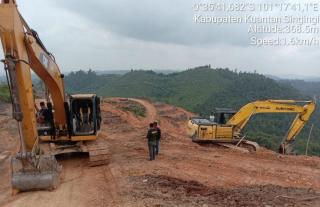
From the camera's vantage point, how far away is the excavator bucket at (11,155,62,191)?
995 cm

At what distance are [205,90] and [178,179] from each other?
67406 millimetres

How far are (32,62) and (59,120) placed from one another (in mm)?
3056

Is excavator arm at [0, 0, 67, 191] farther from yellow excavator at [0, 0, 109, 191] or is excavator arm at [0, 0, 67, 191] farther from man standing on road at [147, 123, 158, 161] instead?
man standing on road at [147, 123, 158, 161]

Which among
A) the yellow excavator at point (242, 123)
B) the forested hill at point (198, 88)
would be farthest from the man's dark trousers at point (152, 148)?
the forested hill at point (198, 88)

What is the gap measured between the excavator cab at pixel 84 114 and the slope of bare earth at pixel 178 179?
102 centimetres

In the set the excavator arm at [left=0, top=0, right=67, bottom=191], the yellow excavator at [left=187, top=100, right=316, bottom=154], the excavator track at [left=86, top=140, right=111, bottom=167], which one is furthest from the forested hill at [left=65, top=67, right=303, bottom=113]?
the excavator arm at [left=0, top=0, right=67, bottom=191]

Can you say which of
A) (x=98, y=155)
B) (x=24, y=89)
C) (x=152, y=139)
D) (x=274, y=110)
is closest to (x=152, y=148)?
(x=152, y=139)

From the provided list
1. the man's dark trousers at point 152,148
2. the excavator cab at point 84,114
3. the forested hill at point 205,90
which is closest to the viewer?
the excavator cab at point 84,114

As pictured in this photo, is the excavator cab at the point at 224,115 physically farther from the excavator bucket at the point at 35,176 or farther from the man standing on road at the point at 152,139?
the excavator bucket at the point at 35,176

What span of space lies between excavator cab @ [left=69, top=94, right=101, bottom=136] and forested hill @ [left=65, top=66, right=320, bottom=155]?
42.1m

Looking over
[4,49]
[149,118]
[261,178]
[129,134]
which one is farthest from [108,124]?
[4,49]

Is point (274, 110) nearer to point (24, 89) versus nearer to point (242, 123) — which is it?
point (242, 123)

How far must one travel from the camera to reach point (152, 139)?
45.6 ft

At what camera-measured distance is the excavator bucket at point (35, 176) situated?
995 centimetres
